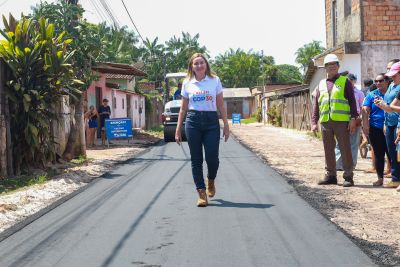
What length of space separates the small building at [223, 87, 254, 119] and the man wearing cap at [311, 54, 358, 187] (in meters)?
61.9

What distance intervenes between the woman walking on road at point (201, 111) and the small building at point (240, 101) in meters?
63.5

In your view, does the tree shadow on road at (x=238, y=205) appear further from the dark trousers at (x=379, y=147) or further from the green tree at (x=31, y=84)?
the green tree at (x=31, y=84)

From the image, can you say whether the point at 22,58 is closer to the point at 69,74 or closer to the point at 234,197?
the point at 69,74

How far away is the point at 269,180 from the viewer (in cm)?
906

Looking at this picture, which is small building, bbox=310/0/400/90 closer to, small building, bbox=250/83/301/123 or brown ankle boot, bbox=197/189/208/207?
brown ankle boot, bbox=197/189/208/207

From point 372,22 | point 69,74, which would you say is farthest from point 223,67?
point 69,74

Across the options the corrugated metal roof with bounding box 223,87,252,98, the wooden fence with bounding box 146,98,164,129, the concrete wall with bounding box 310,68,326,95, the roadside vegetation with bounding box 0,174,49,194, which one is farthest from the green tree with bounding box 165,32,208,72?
the roadside vegetation with bounding box 0,174,49,194

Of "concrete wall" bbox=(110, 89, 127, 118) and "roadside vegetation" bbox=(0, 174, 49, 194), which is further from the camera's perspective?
"concrete wall" bbox=(110, 89, 127, 118)

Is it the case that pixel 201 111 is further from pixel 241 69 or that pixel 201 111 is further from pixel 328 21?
pixel 241 69

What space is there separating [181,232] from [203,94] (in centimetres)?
200

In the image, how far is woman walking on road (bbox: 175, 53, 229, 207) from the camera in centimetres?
673

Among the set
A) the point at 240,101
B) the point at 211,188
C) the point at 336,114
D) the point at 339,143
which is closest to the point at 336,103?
the point at 336,114

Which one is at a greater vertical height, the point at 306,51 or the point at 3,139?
the point at 306,51

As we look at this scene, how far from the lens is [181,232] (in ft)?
17.5
